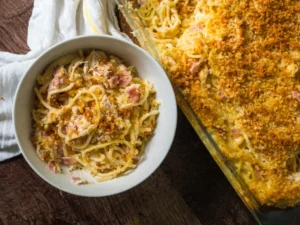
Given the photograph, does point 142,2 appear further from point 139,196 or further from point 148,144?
point 139,196

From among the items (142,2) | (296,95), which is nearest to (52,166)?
(142,2)

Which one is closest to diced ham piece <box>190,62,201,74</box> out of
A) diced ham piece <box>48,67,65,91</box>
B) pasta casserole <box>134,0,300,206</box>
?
pasta casserole <box>134,0,300,206</box>

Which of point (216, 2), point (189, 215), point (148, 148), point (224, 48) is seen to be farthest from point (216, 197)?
point (216, 2)

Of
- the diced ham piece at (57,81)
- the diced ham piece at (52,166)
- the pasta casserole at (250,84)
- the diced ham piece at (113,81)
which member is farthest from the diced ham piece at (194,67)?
the diced ham piece at (52,166)

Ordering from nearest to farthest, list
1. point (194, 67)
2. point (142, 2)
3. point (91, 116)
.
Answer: point (91, 116) → point (194, 67) → point (142, 2)

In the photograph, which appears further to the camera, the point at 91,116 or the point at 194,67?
the point at 194,67

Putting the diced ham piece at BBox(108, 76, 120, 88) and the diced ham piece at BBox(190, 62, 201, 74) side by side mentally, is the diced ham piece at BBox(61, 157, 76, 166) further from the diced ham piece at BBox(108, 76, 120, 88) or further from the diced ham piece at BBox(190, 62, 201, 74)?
the diced ham piece at BBox(190, 62, 201, 74)
